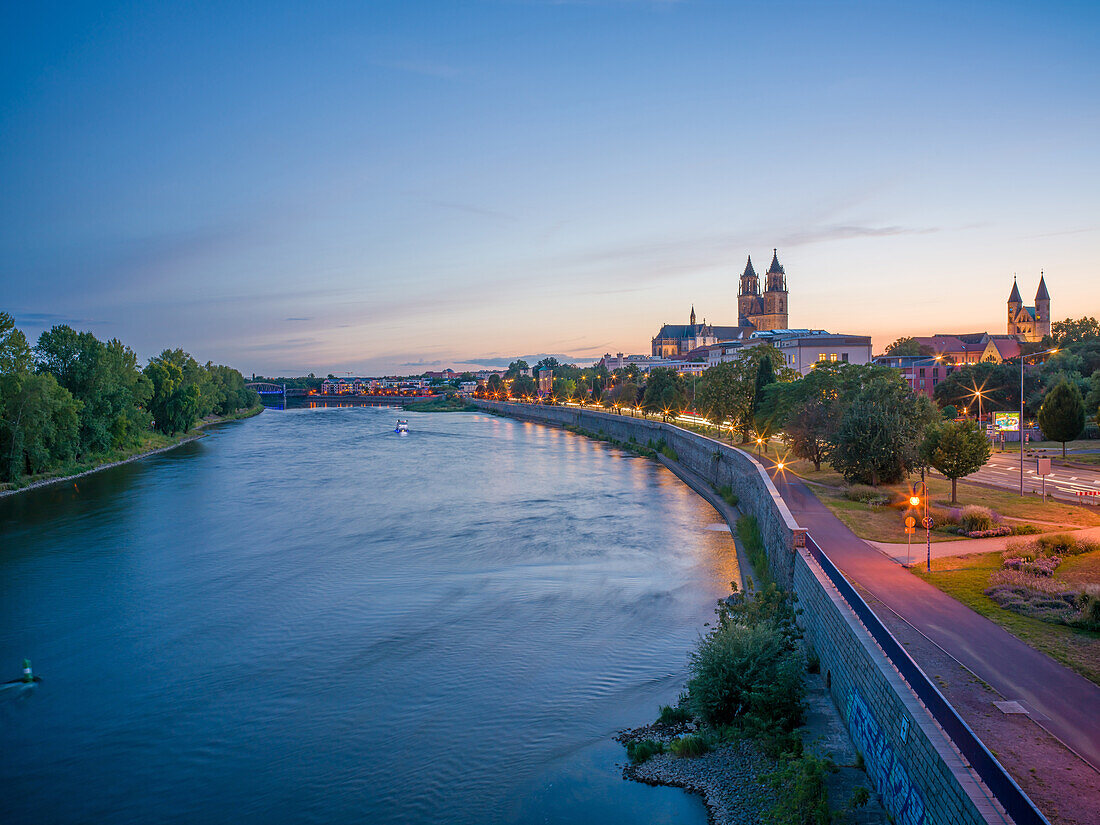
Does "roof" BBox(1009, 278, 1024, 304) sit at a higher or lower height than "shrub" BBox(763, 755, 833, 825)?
higher

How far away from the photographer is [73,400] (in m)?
46.0

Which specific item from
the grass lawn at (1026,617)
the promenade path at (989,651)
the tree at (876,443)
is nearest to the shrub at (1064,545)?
the grass lawn at (1026,617)

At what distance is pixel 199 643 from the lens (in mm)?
17328

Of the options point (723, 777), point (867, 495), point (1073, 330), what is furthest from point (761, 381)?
point (1073, 330)

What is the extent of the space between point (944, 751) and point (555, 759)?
6.66 m

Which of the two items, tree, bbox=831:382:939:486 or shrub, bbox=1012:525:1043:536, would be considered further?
tree, bbox=831:382:939:486

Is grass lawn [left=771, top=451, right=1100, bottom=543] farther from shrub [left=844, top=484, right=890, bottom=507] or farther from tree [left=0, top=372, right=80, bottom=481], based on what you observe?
tree [left=0, top=372, right=80, bottom=481]

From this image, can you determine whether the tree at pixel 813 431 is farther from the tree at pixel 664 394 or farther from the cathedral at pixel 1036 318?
the cathedral at pixel 1036 318

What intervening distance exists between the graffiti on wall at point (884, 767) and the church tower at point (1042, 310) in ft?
448

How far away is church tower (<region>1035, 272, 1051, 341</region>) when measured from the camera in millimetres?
119562

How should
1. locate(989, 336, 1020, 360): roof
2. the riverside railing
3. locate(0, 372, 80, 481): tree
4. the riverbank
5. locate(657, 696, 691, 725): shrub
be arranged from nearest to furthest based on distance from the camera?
the riverside railing < locate(657, 696, 691, 725): shrub < locate(0, 372, 80, 481): tree < the riverbank < locate(989, 336, 1020, 360): roof

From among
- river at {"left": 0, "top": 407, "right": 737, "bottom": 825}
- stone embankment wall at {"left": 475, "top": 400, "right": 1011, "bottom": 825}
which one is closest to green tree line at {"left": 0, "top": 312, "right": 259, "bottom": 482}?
river at {"left": 0, "top": 407, "right": 737, "bottom": 825}

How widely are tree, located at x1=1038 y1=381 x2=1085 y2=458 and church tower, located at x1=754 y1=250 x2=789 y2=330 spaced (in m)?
120

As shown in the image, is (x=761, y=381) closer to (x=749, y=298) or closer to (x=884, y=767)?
(x=884, y=767)
